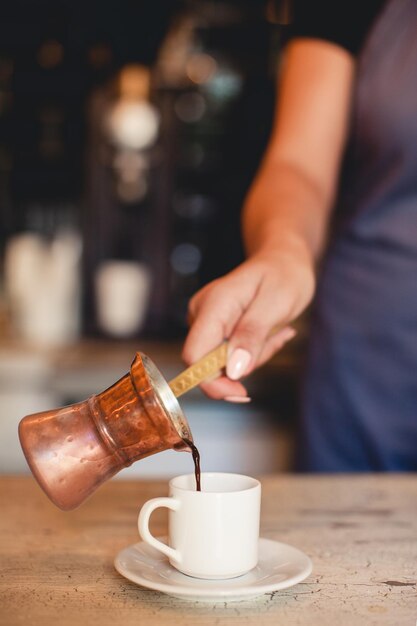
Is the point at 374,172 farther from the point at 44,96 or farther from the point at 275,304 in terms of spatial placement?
the point at 44,96

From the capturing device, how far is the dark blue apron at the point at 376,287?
4.68ft

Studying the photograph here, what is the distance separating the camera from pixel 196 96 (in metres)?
3.14

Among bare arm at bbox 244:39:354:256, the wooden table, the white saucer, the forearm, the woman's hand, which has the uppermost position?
bare arm at bbox 244:39:354:256

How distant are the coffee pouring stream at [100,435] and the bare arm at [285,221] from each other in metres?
0.18

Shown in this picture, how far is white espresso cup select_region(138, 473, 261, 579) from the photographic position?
2.62ft

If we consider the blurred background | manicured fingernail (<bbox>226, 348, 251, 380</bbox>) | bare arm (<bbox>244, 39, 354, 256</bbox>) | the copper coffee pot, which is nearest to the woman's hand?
manicured fingernail (<bbox>226, 348, 251, 380</bbox>)

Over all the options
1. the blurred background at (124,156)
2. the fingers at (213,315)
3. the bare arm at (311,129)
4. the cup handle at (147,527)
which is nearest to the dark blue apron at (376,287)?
the bare arm at (311,129)

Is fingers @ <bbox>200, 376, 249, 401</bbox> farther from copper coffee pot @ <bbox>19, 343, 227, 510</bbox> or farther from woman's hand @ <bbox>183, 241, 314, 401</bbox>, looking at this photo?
copper coffee pot @ <bbox>19, 343, 227, 510</bbox>

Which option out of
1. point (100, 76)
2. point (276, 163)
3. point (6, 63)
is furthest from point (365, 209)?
point (6, 63)

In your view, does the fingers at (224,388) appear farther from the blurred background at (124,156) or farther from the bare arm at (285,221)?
the blurred background at (124,156)

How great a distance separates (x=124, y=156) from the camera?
3.08 metres

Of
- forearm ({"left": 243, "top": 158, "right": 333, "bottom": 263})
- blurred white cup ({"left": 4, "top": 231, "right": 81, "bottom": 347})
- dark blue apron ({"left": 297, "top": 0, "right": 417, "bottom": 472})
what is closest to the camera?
forearm ({"left": 243, "top": 158, "right": 333, "bottom": 263})

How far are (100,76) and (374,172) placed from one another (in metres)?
1.98

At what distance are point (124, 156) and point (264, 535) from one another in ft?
7.43
